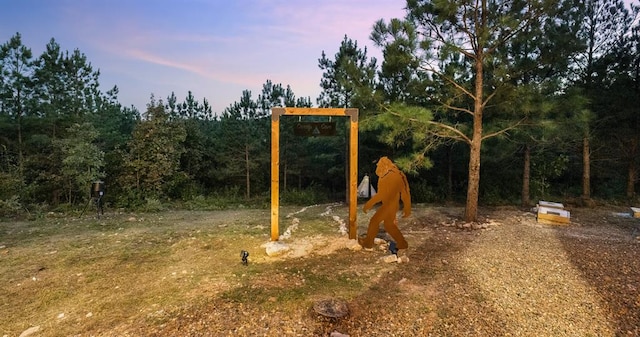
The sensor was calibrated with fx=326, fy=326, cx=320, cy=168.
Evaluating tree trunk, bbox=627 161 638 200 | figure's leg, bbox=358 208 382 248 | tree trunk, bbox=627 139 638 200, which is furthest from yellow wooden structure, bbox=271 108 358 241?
tree trunk, bbox=627 161 638 200

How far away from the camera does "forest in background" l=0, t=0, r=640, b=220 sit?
7.31 metres

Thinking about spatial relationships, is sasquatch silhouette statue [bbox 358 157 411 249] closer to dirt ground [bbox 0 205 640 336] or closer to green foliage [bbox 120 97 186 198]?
dirt ground [bbox 0 205 640 336]

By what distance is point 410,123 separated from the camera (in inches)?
294

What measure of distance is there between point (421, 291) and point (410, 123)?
4.38m

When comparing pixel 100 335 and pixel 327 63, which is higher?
pixel 327 63

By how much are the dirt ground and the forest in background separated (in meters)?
2.53

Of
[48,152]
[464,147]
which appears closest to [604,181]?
[464,147]

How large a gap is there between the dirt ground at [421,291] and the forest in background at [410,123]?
253cm

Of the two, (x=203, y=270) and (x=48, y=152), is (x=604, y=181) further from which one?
(x=48, y=152)

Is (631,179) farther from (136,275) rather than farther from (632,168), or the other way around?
(136,275)

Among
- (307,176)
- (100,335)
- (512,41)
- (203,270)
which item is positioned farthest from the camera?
(307,176)

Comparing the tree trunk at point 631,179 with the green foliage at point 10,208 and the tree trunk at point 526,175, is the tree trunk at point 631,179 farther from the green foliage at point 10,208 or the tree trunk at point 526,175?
the green foliage at point 10,208

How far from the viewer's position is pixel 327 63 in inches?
468

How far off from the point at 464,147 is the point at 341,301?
11.6 m
